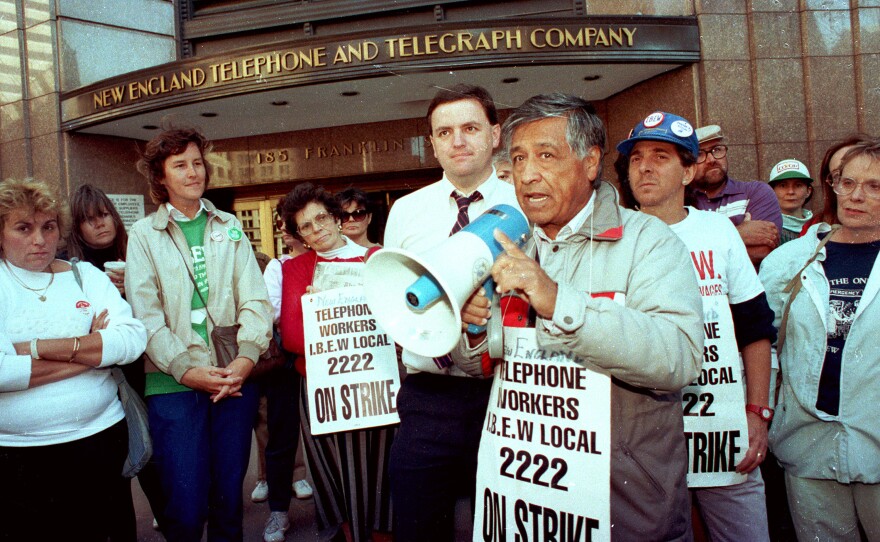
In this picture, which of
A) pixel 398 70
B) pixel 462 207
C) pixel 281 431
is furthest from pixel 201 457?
pixel 398 70

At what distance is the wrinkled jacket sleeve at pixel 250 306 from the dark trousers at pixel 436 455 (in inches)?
42.7

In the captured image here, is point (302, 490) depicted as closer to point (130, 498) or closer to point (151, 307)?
point (130, 498)

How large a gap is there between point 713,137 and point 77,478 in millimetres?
3873

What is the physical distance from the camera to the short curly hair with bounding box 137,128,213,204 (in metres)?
3.29

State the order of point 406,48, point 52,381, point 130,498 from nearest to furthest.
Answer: point 52,381 → point 130,498 → point 406,48

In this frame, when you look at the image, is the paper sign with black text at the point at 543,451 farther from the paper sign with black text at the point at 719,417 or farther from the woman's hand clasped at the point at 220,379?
the woman's hand clasped at the point at 220,379

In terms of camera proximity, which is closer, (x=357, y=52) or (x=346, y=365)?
(x=346, y=365)

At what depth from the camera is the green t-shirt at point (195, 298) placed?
3.19 meters

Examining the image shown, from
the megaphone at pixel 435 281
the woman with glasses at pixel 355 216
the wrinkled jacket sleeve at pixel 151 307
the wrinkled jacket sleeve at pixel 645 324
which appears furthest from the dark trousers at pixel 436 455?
the woman with glasses at pixel 355 216

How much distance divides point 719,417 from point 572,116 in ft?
4.89

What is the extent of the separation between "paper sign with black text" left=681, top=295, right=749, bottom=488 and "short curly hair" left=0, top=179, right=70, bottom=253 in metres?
2.98

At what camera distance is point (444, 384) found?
8.62ft

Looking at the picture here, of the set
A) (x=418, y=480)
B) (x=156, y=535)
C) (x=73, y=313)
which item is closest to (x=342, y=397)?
(x=418, y=480)

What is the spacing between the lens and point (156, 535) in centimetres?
438
